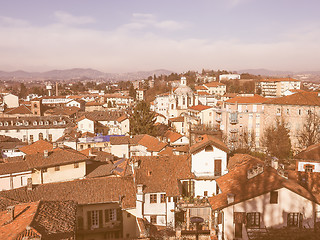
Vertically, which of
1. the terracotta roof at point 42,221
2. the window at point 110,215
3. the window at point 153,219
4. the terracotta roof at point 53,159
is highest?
the terracotta roof at point 42,221

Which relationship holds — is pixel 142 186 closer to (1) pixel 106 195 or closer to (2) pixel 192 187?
(1) pixel 106 195

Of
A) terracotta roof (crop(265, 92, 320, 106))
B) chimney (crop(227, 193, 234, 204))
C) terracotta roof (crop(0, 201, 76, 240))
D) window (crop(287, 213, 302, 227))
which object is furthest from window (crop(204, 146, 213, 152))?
terracotta roof (crop(265, 92, 320, 106))

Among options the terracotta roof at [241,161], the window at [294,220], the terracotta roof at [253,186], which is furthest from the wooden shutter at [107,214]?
the window at [294,220]

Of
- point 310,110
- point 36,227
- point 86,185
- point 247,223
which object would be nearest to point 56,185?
point 86,185

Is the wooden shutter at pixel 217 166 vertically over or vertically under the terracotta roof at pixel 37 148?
over

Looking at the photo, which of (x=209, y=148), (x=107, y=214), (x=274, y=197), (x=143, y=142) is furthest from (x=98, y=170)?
(x=274, y=197)

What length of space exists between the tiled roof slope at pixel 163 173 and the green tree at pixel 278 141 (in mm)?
22587

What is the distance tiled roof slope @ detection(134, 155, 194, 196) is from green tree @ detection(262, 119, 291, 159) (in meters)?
22.6

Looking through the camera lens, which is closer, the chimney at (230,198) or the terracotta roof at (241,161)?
the chimney at (230,198)

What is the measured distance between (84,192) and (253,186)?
12.0m

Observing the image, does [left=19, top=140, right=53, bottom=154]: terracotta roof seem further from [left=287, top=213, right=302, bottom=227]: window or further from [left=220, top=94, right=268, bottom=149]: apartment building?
[left=220, top=94, right=268, bottom=149]: apartment building

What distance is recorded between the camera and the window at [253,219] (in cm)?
1700

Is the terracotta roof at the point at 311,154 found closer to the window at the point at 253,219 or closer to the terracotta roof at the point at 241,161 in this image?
the terracotta roof at the point at 241,161

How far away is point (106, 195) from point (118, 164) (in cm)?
849
